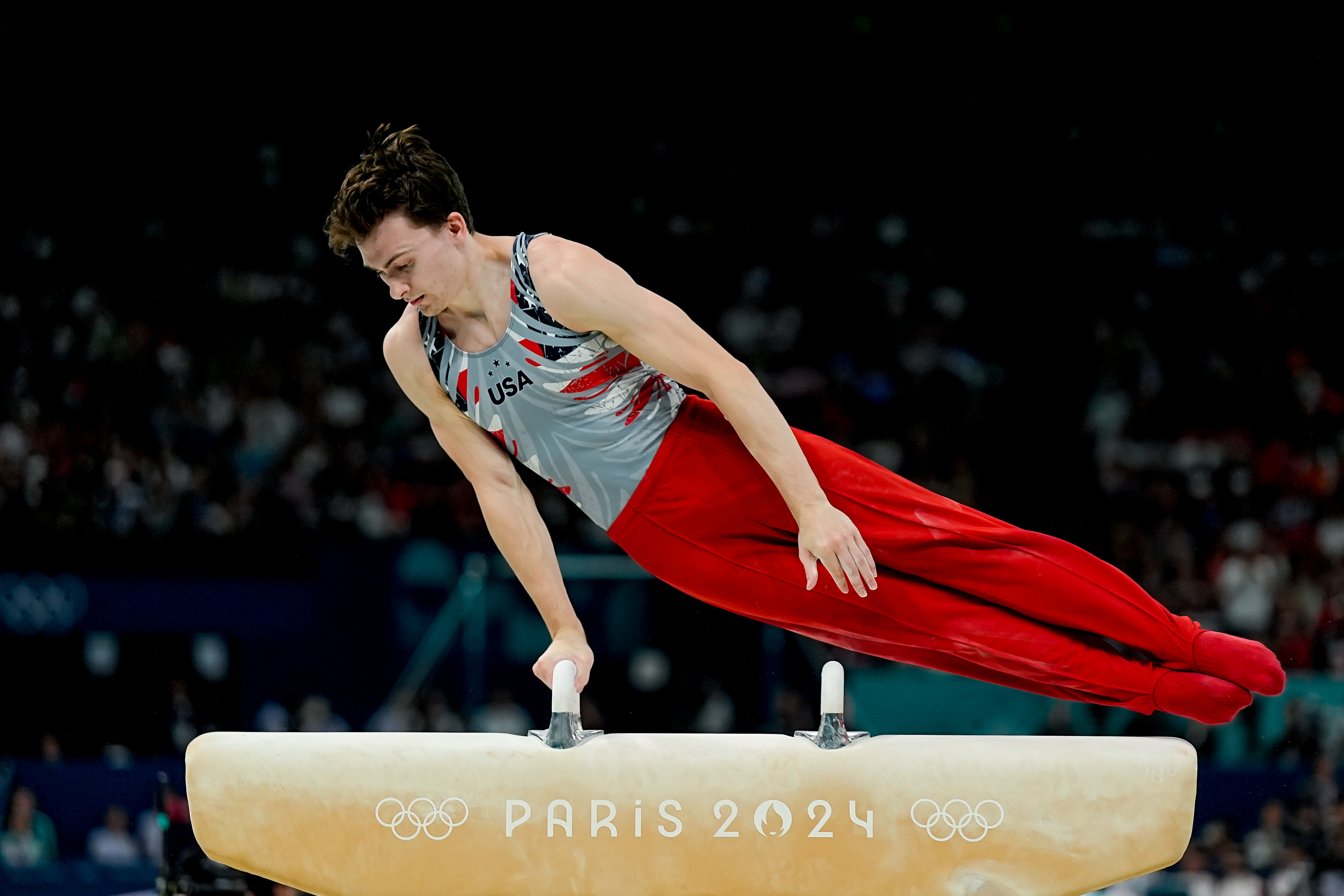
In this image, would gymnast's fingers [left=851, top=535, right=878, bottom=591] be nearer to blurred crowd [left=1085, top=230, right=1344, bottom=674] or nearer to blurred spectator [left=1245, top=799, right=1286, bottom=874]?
blurred spectator [left=1245, top=799, right=1286, bottom=874]

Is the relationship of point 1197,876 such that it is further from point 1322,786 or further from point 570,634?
point 570,634

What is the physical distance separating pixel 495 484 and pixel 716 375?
0.67 m

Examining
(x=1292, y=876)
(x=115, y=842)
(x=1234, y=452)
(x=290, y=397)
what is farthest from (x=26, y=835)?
(x=1234, y=452)

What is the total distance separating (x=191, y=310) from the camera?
28.2 feet

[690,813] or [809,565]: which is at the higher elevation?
[809,565]

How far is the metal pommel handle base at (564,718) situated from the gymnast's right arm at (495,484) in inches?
13.9

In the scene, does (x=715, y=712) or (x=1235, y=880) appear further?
(x=715, y=712)

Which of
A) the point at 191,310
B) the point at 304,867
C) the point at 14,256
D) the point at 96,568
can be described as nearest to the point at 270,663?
the point at 96,568

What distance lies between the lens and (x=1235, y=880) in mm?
6184

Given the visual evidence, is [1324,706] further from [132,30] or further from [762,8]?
[132,30]

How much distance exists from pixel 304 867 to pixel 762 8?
8386 mm

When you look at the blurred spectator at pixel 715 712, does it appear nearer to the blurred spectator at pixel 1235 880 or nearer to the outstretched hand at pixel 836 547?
the blurred spectator at pixel 1235 880

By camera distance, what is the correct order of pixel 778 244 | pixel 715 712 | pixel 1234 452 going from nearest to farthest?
pixel 715 712, pixel 1234 452, pixel 778 244

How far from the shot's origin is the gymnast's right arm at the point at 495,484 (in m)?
2.82
